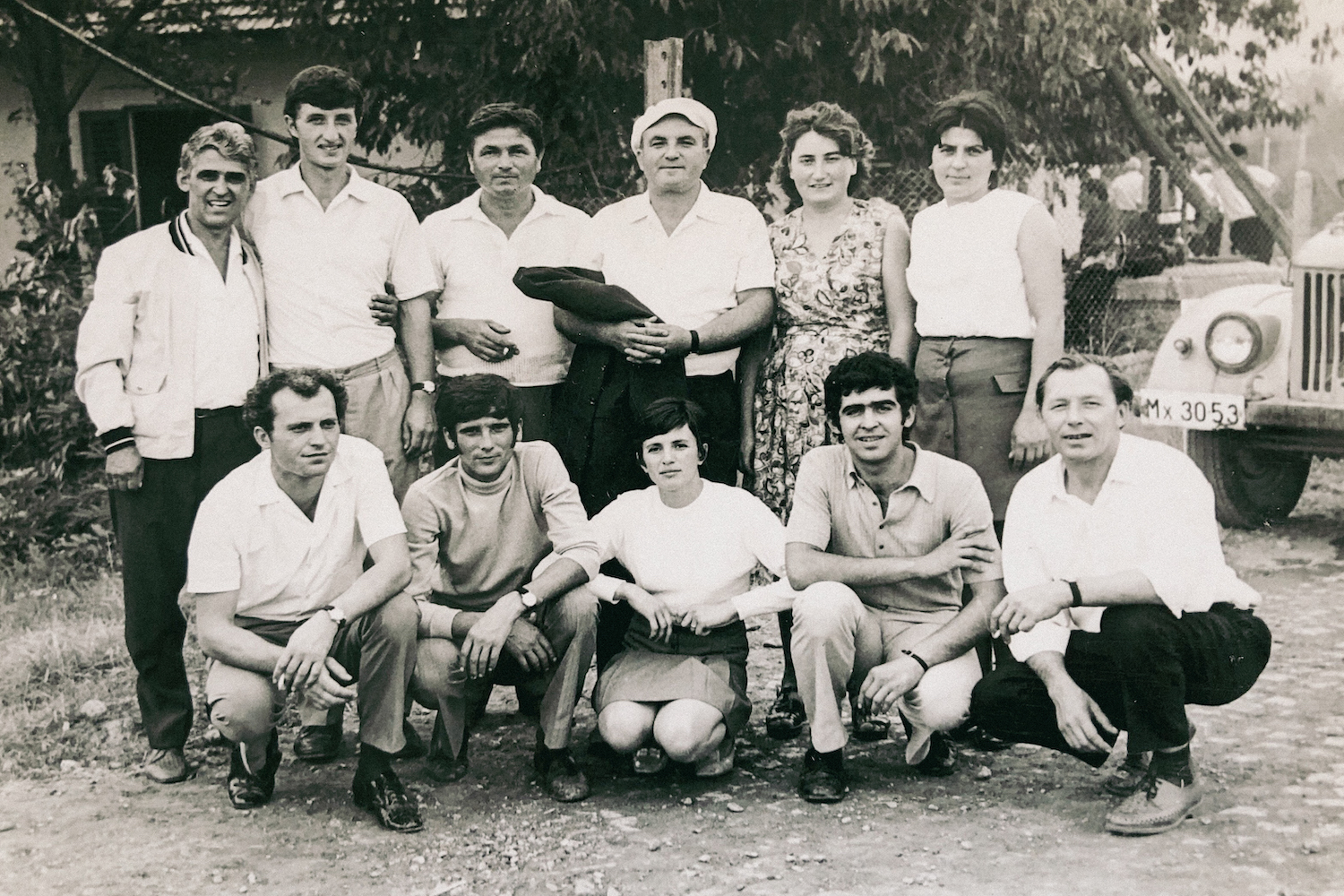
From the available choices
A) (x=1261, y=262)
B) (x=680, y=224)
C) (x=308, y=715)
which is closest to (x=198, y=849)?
(x=308, y=715)

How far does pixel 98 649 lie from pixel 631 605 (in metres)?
2.46

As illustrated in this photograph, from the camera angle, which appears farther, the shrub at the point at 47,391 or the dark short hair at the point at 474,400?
the shrub at the point at 47,391

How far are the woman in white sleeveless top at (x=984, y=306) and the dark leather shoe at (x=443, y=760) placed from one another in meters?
1.63

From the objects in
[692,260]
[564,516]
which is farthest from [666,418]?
[692,260]

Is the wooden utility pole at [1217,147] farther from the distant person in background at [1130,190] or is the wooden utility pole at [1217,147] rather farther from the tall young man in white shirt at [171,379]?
the tall young man in white shirt at [171,379]

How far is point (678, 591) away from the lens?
3699 millimetres

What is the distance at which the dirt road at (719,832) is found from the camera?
9.76 feet

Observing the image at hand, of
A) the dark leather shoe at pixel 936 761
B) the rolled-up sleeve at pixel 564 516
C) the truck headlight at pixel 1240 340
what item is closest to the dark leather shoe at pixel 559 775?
the rolled-up sleeve at pixel 564 516

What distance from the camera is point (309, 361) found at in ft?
12.8

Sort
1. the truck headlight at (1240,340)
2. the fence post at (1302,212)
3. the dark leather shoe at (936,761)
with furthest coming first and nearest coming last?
the fence post at (1302,212) → the truck headlight at (1240,340) → the dark leather shoe at (936,761)

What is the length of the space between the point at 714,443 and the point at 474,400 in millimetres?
789

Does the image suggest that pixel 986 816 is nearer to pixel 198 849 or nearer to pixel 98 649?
pixel 198 849

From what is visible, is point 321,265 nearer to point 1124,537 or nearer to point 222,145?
point 222,145

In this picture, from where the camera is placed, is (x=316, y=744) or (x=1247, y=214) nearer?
(x=316, y=744)
